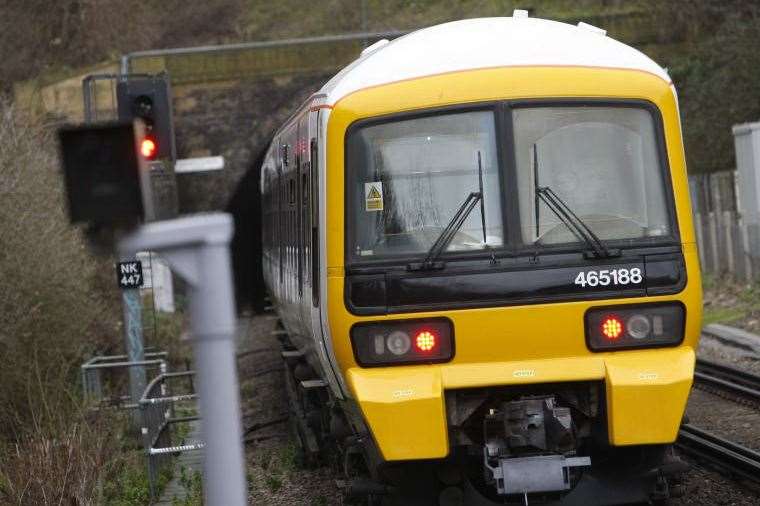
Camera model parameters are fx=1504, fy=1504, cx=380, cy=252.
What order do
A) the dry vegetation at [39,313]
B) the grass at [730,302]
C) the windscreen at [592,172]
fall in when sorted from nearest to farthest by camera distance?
the windscreen at [592,172], the dry vegetation at [39,313], the grass at [730,302]

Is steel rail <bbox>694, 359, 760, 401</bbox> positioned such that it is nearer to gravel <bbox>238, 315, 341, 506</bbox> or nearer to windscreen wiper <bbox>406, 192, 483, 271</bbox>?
gravel <bbox>238, 315, 341, 506</bbox>

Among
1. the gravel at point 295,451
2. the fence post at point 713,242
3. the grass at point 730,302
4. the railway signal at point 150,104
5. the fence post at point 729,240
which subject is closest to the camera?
the gravel at point 295,451

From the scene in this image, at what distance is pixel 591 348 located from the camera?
7879 millimetres

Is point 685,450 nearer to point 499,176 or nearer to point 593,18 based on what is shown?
point 499,176

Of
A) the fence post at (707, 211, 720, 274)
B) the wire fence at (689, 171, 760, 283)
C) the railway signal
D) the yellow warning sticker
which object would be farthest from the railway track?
the fence post at (707, 211, 720, 274)

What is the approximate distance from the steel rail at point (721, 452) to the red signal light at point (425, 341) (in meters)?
3.02

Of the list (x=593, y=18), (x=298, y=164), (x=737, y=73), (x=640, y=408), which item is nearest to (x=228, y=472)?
(x=640, y=408)

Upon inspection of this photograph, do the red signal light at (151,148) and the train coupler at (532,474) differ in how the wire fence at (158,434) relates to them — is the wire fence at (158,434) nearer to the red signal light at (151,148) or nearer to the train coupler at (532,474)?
the red signal light at (151,148)

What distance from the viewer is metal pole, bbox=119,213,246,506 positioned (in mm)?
3961

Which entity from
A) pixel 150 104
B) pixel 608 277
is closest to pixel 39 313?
pixel 150 104

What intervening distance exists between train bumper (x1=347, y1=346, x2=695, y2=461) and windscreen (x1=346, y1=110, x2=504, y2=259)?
2.27 feet

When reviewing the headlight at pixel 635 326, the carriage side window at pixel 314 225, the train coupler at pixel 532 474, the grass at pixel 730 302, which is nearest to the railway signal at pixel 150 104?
the carriage side window at pixel 314 225

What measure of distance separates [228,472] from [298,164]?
21.5 feet

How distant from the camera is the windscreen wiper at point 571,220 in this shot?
792 cm
